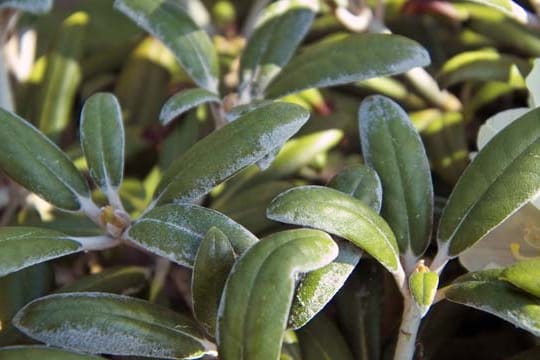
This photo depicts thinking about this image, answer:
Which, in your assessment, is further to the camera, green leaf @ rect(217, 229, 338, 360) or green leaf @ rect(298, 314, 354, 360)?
green leaf @ rect(298, 314, 354, 360)

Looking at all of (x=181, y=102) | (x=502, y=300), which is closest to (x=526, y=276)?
(x=502, y=300)

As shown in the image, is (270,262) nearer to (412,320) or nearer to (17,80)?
(412,320)

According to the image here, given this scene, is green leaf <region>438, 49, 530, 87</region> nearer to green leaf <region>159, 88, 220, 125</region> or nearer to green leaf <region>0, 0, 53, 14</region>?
green leaf <region>159, 88, 220, 125</region>

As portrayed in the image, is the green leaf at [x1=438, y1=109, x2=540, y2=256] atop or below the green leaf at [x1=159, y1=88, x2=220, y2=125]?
below

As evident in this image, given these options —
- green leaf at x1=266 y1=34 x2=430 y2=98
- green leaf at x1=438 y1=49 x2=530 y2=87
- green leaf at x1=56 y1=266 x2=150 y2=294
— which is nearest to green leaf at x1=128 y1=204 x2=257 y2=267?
green leaf at x1=56 y1=266 x2=150 y2=294

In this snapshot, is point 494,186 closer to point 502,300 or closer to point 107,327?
point 502,300
